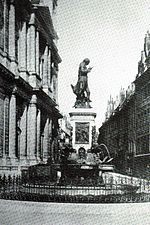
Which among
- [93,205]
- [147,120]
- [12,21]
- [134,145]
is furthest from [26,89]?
[93,205]

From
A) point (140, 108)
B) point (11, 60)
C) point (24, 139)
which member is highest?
point (11, 60)

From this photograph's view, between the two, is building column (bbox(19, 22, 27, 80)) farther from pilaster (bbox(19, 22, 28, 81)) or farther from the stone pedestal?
the stone pedestal

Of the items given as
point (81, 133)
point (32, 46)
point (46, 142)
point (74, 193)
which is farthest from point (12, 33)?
point (74, 193)

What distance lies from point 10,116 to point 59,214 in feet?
57.0

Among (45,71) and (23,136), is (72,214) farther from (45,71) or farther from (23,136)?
(45,71)

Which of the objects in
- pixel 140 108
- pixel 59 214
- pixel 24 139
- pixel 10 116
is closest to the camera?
pixel 59 214

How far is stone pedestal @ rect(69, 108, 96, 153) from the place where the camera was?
19672mm

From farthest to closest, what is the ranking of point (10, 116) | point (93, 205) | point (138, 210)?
point (10, 116), point (93, 205), point (138, 210)

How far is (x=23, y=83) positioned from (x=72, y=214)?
19.8 meters

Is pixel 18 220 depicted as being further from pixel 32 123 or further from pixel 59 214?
pixel 32 123

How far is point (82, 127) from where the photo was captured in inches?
781

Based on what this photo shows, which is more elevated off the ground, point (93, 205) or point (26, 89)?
point (26, 89)

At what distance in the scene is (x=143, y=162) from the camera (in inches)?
1309

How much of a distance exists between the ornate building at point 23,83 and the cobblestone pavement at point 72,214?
11839 mm
